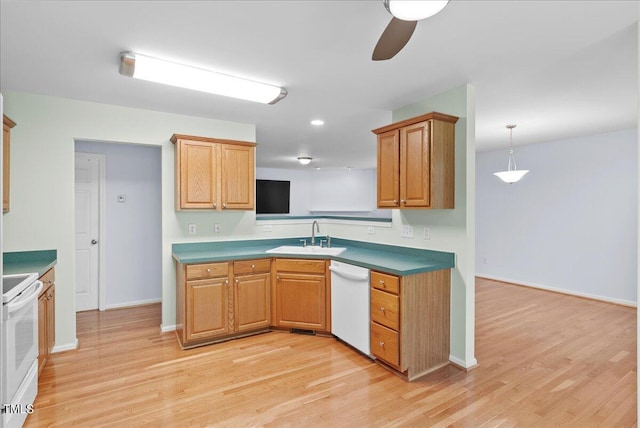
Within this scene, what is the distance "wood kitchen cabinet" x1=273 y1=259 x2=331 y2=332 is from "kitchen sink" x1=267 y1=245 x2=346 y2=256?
0.11 m

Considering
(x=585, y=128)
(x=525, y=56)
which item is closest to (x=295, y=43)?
(x=525, y=56)

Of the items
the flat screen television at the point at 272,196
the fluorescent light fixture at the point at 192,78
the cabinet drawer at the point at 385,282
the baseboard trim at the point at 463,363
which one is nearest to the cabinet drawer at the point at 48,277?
the fluorescent light fixture at the point at 192,78

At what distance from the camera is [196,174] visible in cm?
353

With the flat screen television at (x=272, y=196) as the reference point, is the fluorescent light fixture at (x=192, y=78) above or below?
above

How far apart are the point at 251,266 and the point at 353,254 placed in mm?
1063

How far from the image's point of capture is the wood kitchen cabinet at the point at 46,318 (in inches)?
102

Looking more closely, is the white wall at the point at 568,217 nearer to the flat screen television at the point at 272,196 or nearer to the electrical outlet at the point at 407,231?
the electrical outlet at the point at 407,231

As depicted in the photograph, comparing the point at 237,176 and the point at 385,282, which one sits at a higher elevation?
the point at 237,176

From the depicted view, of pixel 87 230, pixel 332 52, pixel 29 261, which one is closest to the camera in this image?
pixel 332 52

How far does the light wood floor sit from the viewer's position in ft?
7.14

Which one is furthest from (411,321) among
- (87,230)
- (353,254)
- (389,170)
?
(87,230)

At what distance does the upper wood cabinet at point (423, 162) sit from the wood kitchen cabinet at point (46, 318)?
119 inches

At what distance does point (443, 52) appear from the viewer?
2318mm

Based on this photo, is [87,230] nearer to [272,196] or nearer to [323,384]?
[323,384]
